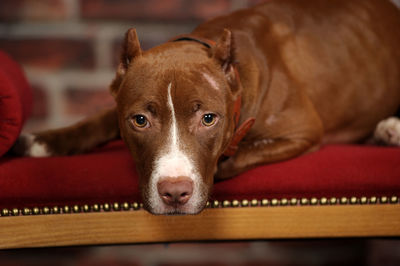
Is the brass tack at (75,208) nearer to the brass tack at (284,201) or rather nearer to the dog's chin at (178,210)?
the dog's chin at (178,210)

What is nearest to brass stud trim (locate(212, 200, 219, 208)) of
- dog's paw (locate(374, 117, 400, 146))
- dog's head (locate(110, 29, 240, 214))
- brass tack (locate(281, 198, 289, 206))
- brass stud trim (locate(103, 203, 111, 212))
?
dog's head (locate(110, 29, 240, 214))

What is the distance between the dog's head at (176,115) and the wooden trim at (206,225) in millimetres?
201

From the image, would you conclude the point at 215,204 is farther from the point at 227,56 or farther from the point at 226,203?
the point at 227,56

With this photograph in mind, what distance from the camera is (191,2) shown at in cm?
221

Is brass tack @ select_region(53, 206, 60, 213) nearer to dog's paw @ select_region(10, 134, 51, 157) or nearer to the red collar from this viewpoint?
dog's paw @ select_region(10, 134, 51, 157)

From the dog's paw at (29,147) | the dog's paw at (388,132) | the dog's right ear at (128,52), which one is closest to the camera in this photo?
the dog's right ear at (128,52)

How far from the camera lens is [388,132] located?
5.98ft

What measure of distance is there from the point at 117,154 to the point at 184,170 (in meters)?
0.53

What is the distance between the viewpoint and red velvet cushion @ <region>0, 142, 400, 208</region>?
140cm

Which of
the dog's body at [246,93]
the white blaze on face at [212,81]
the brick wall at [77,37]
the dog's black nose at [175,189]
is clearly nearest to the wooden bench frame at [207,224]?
the dog's body at [246,93]

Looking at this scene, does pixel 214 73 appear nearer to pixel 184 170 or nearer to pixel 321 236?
pixel 184 170

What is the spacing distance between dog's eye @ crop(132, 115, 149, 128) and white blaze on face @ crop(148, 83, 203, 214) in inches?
4.4

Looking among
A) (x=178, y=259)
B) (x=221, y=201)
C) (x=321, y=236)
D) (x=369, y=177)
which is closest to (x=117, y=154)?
(x=221, y=201)

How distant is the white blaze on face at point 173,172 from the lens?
1.18 metres
